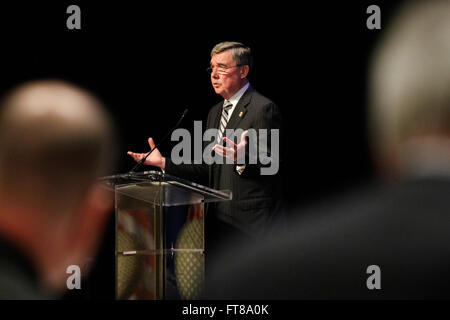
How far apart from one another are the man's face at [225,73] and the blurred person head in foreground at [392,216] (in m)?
0.92

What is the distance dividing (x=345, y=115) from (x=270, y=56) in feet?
2.07

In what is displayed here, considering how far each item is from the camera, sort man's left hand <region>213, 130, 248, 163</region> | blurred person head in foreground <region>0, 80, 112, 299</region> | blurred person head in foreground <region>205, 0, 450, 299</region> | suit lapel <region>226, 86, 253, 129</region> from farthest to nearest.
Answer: blurred person head in foreground <region>0, 80, 112, 299</region> < blurred person head in foreground <region>205, 0, 450, 299</region> < suit lapel <region>226, 86, 253, 129</region> < man's left hand <region>213, 130, 248, 163</region>


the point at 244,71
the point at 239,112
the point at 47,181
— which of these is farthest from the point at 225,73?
the point at 47,181

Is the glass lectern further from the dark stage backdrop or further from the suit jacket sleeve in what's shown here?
the dark stage backdrop

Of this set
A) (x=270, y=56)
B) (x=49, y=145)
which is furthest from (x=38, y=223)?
(x=270, y=56)

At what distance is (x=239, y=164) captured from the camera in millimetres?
3418

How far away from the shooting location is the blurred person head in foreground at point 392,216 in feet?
12.5

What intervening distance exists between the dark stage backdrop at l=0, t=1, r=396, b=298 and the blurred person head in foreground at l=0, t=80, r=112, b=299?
0.14 m

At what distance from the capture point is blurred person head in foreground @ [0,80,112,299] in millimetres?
4090

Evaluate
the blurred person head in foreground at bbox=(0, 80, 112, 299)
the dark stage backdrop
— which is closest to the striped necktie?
the dark stage backdrop

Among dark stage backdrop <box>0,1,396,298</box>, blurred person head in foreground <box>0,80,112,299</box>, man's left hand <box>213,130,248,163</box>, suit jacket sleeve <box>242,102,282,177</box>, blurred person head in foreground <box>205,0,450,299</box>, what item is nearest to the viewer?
man's left hand <box>213,130,248,163</box>

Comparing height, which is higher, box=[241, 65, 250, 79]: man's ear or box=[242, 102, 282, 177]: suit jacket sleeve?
box=[241, 65, 250, 79]: man's ear

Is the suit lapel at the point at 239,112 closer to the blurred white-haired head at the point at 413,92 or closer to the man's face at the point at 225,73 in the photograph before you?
the man's face at the point at 225,73

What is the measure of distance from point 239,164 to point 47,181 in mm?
1508
